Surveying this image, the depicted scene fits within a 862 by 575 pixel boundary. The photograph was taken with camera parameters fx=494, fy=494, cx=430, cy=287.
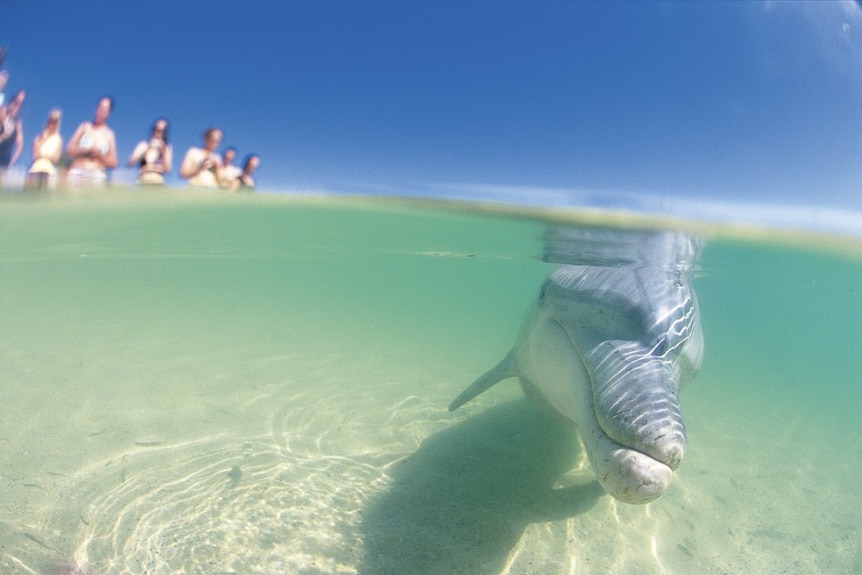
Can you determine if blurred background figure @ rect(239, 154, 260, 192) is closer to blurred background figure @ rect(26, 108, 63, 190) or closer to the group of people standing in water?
the group of people standing in water

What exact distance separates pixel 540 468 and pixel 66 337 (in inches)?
402

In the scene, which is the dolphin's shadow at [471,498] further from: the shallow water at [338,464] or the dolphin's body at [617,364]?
the dolphin's body at [617,364]

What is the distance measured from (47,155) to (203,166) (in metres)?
2.20

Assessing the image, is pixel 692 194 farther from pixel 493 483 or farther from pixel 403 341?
pixel 403 341

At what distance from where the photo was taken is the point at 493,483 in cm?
475

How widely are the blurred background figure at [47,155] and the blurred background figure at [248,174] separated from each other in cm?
267

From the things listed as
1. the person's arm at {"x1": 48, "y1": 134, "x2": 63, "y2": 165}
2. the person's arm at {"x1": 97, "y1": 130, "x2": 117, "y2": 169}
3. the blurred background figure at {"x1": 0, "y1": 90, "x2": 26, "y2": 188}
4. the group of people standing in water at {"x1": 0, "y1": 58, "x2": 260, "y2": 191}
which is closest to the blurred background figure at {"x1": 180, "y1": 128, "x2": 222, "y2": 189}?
the group of people standing in water at {"x1": 0, "y1": 58, "x2": 260, "y2": 191}

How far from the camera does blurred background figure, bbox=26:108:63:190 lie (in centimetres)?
686

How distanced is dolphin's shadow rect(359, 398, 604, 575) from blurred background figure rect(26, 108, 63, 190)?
664 centimetres

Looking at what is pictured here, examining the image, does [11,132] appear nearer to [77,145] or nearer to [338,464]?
[77,145]

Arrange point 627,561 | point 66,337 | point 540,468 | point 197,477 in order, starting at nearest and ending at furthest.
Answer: point 627,561
point 197,477
point 540,468
point 66,337

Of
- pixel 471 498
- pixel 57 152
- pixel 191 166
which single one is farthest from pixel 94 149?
pixel 471 498

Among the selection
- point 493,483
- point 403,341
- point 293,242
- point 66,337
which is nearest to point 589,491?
point 493,483

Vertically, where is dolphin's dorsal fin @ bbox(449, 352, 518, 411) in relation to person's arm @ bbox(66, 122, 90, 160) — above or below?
below
